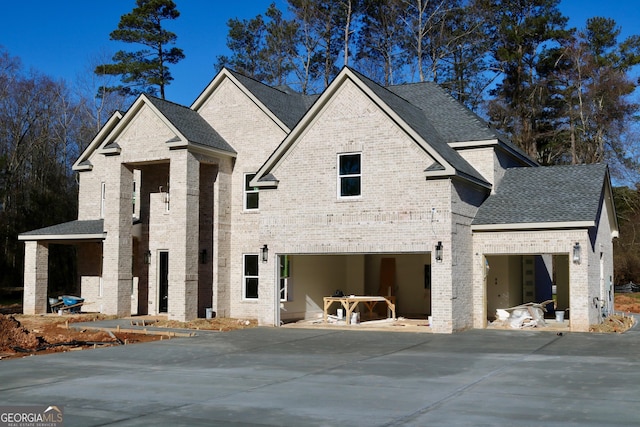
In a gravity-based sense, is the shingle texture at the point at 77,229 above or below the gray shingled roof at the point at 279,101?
below

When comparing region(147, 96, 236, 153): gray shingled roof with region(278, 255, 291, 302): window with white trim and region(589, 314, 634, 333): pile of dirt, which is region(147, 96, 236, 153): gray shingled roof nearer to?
region(278, 255, 291, 302): window with white trim

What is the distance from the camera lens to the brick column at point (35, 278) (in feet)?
92.4

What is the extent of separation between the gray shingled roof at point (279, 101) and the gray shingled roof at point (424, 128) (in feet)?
15.1

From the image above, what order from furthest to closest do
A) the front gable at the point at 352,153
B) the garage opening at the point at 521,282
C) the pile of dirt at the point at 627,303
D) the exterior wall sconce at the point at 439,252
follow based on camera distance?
the pile of dirt at the point at 627,303 < the garage opening at the point at 521,282 < the front gable at the point at 352,153 < the exterior wall sconce at the point at 439,252

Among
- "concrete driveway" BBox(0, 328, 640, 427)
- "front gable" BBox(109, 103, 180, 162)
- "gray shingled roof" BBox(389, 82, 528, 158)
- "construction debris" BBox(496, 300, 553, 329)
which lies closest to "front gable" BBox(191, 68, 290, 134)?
"front gable" BBox(109, 103, 180, 162)

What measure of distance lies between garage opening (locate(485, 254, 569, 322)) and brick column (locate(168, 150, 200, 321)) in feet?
33.0

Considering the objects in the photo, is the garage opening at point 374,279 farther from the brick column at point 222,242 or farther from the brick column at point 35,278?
the brick column at point 35,278

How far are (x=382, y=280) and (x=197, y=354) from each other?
12935 millimetres

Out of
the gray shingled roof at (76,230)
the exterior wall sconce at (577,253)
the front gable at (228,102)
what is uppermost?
the front gable at (228,102)

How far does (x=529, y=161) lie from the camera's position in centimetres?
2873

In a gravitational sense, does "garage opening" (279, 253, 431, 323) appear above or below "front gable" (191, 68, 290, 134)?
below

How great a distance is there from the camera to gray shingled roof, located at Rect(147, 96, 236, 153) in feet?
82.1

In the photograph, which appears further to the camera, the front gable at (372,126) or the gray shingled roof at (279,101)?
the gray shingled roof at (279,101)

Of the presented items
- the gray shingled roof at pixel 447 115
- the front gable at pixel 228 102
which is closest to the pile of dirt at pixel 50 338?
the front gable at pixel 228 102
